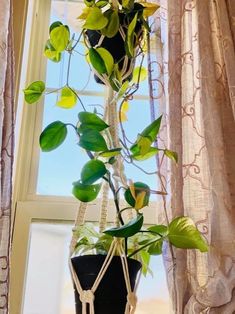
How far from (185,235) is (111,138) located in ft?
0.91

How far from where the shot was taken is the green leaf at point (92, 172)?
984 mm

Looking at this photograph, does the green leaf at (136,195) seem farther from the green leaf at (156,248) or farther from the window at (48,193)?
the window at (48,193)

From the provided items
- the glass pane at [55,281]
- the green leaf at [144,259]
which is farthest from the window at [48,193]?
→ the green leaf at [144,259]

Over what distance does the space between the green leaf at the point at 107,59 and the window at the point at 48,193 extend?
1.13ft

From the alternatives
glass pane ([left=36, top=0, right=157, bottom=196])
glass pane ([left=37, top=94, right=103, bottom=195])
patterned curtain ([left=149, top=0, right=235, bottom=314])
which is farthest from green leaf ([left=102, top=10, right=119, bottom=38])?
glass pane ([left=37, top=94, right=103, bottom=195])

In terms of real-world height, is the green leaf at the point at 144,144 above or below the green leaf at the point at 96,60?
below

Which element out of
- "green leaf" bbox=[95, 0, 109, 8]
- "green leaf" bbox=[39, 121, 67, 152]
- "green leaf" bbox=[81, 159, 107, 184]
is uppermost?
"green leaf" bbox=[95, 0, 109, 8]

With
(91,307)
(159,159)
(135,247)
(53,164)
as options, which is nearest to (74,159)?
(53,164)

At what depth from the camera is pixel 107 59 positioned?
1.11m

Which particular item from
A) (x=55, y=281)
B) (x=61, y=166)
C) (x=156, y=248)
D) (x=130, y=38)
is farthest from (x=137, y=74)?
(x=55, y=281)

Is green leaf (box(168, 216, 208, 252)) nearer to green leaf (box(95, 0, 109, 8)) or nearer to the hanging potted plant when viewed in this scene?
the hanging potted plant

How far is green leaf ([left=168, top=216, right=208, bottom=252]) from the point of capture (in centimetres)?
98

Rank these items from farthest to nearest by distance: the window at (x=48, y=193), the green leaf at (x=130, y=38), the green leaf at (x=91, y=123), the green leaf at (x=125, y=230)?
the window at (x=48, y=193), the green leaf at (x=130, y=38), the green leaf at (x=91, y=123), the green leaf at (x=125, y=230)

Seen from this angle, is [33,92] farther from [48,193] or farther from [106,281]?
[106,281]
